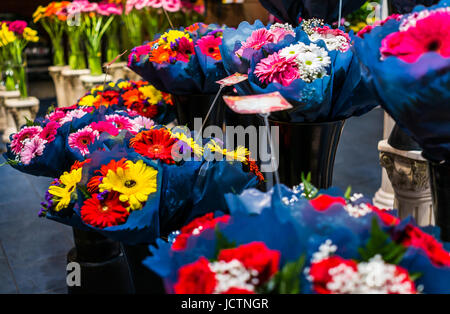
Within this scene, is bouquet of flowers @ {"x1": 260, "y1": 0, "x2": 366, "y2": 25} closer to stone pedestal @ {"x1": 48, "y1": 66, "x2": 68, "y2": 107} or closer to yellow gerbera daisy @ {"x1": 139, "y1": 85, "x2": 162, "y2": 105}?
yellow gerbera daisy @ {"x1": 139, "y1": 85, "x2": 162, "y2": 105}

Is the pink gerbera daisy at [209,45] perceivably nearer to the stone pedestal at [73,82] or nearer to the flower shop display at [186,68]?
the flower shop display at [186,68]

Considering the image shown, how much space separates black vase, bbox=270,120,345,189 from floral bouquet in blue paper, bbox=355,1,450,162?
306mm

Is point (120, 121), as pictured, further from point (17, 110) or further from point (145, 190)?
point (17, 110)

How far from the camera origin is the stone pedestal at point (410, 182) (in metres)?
1.51

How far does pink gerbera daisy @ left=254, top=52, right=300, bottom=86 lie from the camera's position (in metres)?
0.95

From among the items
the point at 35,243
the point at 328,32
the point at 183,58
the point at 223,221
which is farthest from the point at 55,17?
the point at 223,221

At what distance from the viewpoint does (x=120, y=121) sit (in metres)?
1.23

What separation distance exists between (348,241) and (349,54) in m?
0.53

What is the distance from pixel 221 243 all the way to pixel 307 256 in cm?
11

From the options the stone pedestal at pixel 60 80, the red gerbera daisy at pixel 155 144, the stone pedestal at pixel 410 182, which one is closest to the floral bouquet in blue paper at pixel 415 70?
the red gerbera daisy at pixel 155 144

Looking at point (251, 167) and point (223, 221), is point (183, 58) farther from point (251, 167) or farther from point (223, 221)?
point (223, 221)

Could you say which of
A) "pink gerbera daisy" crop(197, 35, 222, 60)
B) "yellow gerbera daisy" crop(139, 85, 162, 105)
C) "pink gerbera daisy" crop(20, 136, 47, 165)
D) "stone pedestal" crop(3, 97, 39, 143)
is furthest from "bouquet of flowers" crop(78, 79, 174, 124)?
"stone pedestal" crop(3, 97, 39, 143)

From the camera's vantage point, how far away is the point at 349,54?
98 cm

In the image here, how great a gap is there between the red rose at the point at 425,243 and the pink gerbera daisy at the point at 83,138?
2.51ft
